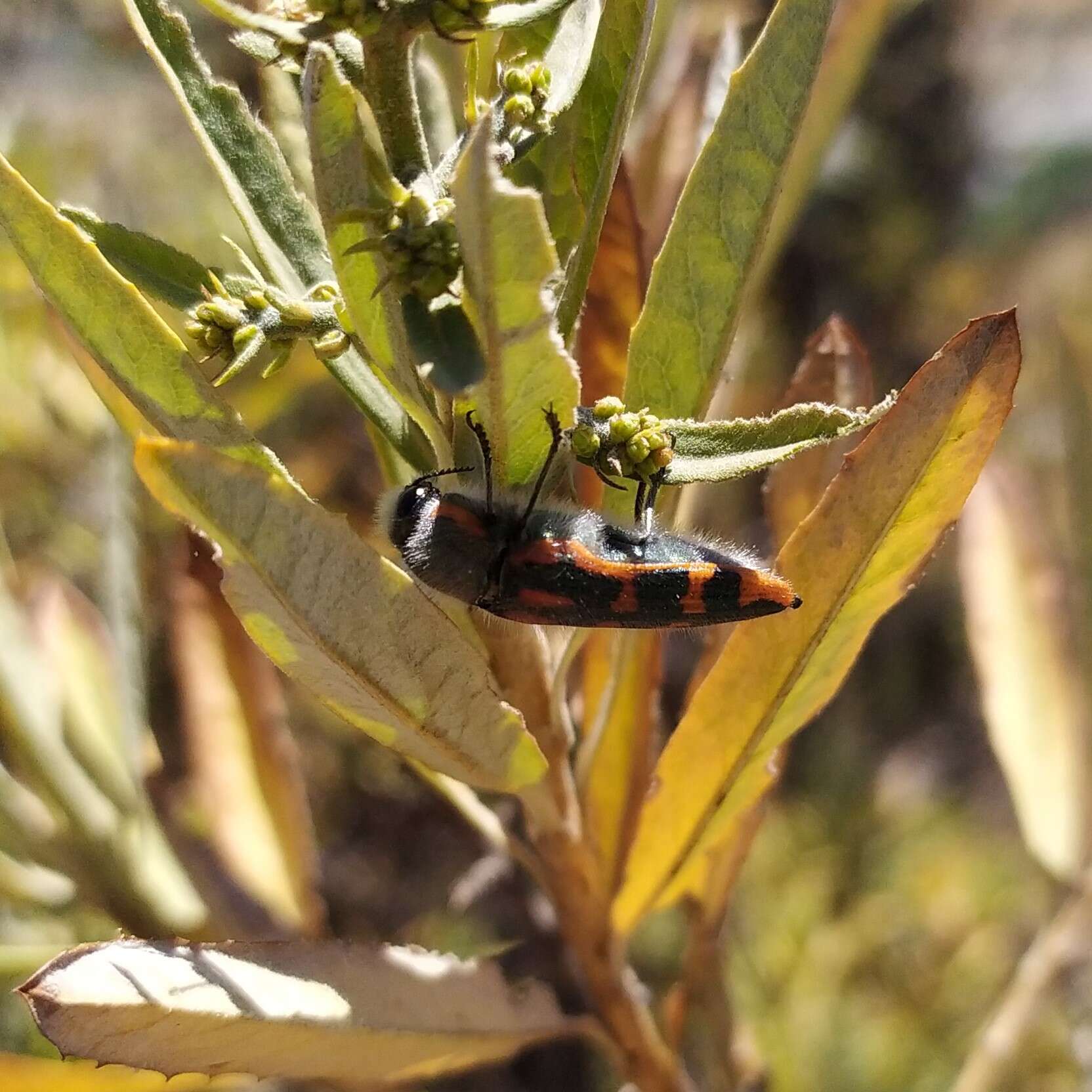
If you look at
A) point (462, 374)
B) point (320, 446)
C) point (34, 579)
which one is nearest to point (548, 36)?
point (462, 374)

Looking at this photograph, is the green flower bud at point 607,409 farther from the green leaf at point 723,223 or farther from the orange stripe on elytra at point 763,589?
the orange stripe on elytra at point 763,589

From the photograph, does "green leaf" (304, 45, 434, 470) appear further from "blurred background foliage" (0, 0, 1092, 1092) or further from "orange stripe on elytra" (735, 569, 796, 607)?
"blurred background foliage" (0, 0, 1092, 1092)

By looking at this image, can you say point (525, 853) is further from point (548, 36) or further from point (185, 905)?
point (548, 36)

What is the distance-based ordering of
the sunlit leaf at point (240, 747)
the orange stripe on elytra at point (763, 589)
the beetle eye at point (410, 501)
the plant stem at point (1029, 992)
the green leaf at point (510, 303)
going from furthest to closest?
the sunlit leaf at point (240, 747) → the plant stem at point (1029, 992) → the beetle eye at point (410, 501) → the orange stripe on elytra at point (763, 589) → the green leaf at point (510, 303)

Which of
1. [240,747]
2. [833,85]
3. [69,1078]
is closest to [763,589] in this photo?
[833,85]

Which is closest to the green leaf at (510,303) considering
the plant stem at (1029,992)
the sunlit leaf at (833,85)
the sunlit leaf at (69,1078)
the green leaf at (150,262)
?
the green leaf at (150,262)

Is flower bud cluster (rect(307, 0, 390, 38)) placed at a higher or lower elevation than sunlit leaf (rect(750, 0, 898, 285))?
lower

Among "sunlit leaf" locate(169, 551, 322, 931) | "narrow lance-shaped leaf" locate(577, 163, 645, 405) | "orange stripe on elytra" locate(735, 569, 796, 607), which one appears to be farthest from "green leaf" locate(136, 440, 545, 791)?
"sunlit leaf" locate(169, 551, 322, 931)
